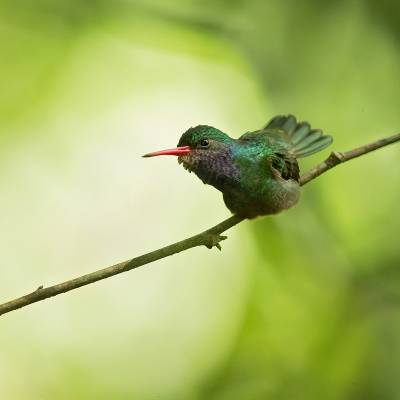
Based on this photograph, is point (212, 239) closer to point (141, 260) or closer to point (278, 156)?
point (141, 260)

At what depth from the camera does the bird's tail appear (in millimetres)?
4152

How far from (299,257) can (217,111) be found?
4.04 feet

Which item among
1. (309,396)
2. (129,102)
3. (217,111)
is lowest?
(309,396)

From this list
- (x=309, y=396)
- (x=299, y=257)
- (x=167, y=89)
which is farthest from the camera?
(x=167, y=89)

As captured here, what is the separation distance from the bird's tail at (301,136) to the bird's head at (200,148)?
2.94ft

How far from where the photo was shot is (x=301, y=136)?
420 cm

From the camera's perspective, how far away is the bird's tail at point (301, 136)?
4152 mm

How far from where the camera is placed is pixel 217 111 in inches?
206

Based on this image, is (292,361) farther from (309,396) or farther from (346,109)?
(346,109)

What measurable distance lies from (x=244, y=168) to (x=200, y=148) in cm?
29

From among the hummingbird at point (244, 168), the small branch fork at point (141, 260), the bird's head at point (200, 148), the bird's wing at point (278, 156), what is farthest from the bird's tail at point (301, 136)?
the small branch fork at point (141, 260)

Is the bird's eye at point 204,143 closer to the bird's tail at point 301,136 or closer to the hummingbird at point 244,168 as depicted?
the hummingbird at point 244,168

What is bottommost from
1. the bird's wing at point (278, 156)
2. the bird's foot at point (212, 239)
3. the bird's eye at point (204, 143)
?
the bird's foot at point (212, 239)

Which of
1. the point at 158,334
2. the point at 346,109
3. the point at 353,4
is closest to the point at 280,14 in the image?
the point at 353,4
